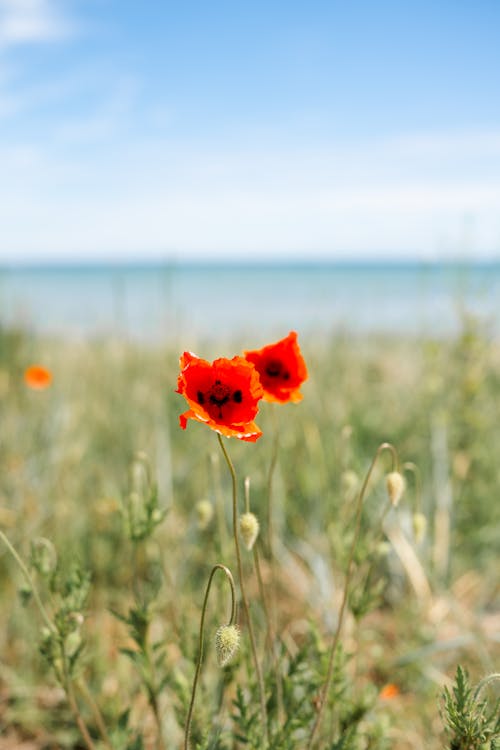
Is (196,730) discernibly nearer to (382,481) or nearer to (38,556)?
(38,556)

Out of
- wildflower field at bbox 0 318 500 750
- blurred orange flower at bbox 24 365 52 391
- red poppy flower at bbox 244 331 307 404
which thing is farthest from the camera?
blurred orange flower at bbox 24 365 52 391

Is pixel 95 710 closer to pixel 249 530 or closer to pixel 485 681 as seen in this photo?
pixel 249 530

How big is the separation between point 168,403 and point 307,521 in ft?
3.83

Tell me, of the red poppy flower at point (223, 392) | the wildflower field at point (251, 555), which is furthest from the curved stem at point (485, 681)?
the red poppy flower at point (223, 392)

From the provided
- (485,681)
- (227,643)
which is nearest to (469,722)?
(485,681)

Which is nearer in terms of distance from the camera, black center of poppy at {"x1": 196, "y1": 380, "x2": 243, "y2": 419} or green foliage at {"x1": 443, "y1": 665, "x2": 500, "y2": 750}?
green foliage at {"x1": 443, "y1": 665, "x2": 500, "y2": 750}

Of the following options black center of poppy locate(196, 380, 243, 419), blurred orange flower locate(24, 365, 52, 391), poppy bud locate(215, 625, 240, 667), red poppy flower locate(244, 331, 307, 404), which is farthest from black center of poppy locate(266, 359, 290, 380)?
blurred orange flower locate(24, 365, 52, 391)

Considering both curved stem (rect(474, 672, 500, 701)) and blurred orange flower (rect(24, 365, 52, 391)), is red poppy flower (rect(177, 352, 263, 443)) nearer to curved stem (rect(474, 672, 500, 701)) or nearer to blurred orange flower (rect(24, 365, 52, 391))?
curved stem (rect(474, 672, 500, 701))

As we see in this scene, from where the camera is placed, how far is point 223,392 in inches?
54.0

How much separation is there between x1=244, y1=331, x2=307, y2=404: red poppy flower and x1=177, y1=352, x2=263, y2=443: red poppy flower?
209 mm

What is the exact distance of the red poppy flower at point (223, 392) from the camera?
4.12 feet

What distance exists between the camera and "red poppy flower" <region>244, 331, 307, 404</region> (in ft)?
5.24

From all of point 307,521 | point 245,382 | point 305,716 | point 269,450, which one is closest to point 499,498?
point 307,521

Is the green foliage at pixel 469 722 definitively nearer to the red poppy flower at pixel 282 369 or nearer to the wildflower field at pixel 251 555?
the wildflower field at pixel 251 555
